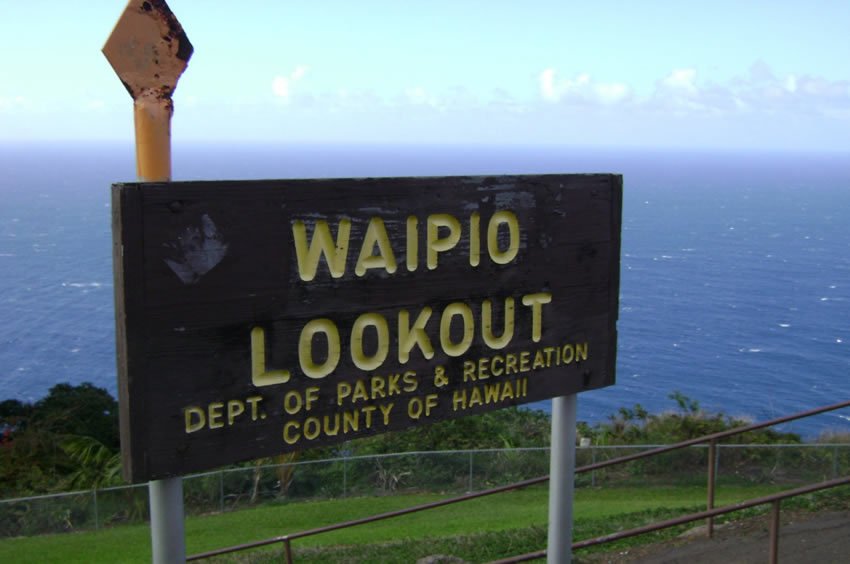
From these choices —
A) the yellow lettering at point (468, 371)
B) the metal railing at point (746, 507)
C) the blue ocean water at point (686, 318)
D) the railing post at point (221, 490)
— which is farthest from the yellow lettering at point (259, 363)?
the blue ocean water at point (686, 318)

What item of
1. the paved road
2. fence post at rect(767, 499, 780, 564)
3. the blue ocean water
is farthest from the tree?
fence post at rect(767, 499, 780, 564)

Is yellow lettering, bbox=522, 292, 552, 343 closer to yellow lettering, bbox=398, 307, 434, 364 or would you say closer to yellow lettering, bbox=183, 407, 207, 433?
yellow lettering, bbox=398, 307, 434, 364

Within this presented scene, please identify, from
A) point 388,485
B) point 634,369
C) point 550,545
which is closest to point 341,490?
point 388,485

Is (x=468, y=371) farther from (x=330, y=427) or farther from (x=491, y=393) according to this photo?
(x=330, y=427)

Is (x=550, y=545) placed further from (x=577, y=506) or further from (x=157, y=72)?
(x=577, y=506)

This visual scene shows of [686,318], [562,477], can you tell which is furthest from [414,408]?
[686,318]

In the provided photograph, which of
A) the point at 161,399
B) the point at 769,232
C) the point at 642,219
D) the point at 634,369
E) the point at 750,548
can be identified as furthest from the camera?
the point at 642,219
